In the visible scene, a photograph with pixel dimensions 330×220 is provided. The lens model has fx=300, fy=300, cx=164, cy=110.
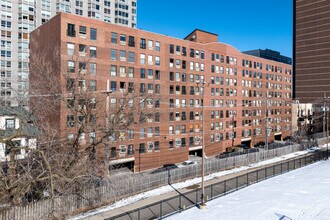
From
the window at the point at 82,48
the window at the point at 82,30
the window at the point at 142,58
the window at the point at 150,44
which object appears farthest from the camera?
the window at the point at 150,44

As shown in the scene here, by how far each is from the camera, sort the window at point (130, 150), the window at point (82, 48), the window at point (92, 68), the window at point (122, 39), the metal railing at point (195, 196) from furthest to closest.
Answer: the window at point (130, 150) → the window at point (122, 39) → the window at point (92, 68) → the window at point (82, 48) → the metal railing at point (195, 196)

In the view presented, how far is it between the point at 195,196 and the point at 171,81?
30163mm

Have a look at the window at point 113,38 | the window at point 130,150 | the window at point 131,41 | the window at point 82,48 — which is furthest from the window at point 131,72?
the window at point 130,150

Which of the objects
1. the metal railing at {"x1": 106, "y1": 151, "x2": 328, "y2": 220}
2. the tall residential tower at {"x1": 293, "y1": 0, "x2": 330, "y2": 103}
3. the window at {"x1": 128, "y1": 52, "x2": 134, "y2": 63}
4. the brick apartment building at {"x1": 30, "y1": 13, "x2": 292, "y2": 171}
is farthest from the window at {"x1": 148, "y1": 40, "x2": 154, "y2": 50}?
the tall residential tower at {"x1": 293, "y1": 0, "x2": 330, "y2": 103}

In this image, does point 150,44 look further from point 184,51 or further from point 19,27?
point 19,27

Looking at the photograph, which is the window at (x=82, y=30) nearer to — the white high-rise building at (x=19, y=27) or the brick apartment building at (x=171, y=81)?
the brick apartment building at (x=171, y=81)

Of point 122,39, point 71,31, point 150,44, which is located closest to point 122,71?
point 122,39

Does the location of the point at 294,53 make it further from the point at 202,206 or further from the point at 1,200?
the point at 1,200

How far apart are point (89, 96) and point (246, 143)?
55400 mm

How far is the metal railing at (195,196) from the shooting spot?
68.8ft

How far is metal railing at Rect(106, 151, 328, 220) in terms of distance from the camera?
21.0 m

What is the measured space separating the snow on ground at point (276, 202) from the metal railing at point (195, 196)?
0.83 m

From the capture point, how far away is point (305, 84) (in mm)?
101062

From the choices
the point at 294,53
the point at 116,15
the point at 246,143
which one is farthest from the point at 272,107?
the point at 116,15
